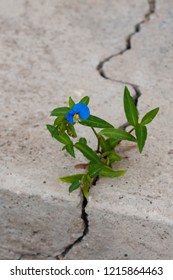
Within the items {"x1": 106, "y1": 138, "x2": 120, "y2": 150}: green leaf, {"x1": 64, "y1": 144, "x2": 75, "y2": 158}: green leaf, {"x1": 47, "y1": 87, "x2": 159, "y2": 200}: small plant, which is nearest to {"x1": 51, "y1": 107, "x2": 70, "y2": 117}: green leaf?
{"x1": 47, "y1": 87, "x2": 159, "y2": 200}: small plant

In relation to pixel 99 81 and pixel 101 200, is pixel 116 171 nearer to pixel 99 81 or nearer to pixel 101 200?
pixel 101 200

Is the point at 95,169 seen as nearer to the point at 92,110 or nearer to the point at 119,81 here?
the point at 92,110

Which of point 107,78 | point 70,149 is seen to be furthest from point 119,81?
point 70,149

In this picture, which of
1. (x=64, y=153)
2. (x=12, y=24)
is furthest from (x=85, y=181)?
(x=12, y=24)

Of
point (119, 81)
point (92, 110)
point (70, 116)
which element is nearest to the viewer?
point (70, 116)

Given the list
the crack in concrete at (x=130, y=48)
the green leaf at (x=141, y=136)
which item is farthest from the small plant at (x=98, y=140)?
the crack in concrete at (x=130, y=48)

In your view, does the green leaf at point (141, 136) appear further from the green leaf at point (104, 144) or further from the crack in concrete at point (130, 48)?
the crack in concrete at point (130, 48)

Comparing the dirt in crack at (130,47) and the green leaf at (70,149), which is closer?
the green leaf at (70,149)

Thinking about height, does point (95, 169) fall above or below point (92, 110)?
below

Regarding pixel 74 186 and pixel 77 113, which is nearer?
pixel 77 113
